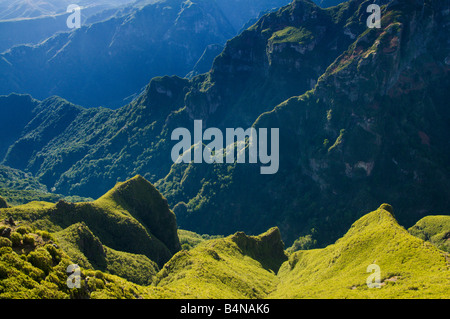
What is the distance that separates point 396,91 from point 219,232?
111m

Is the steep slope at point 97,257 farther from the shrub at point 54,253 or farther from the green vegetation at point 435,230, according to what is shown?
the green vegetation at point 435,230

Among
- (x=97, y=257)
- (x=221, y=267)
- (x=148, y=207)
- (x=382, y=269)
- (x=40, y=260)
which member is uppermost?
(x=148, y=207)

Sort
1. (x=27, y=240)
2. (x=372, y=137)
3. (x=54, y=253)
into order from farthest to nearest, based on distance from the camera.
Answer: (x=372, y=137), (x=54, y=253), (x=27, y=240)

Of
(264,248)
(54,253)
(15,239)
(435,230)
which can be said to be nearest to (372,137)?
(435,230)

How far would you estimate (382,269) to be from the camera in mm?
56031

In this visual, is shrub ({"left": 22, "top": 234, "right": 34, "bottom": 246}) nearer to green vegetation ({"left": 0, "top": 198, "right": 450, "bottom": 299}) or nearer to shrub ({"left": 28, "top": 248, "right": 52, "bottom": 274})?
green vegetation ({"left": 0, "top": 198, "right": 450, "bottom": 299})

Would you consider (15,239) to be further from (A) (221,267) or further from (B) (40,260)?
(A) (221,267)

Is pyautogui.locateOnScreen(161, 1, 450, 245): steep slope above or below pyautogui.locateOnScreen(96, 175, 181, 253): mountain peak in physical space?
above

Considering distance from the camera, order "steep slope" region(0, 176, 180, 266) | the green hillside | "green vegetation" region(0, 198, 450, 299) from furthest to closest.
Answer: "steep slope" region(0, 176, 180, 266) → the green hillside → "green vegetation" region(0, 198, 450, 299)

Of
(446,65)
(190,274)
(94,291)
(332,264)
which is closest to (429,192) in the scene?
(446,65)

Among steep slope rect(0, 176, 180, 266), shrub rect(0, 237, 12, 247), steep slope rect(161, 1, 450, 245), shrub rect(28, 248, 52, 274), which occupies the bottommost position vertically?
shrub rect(28, 248, 52, 274)

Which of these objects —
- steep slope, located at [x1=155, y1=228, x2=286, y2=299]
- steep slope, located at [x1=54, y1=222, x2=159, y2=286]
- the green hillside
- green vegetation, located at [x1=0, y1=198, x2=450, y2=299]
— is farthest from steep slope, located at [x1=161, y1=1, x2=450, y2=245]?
steep slope, located at [x1=54, y1=222, x2=159, y2=286]

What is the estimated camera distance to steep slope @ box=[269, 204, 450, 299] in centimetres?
4712

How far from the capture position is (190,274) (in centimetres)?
6650
